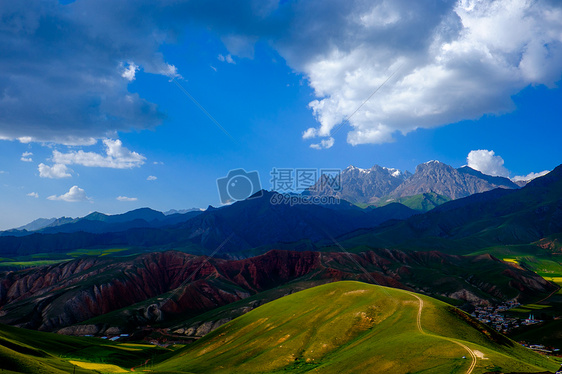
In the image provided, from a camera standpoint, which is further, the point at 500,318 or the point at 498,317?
the point at 498,317

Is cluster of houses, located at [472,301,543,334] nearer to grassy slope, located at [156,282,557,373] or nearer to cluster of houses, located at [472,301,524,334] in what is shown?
cluster of houses, located at [472,301,524,334]

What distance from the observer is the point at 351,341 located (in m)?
65.6

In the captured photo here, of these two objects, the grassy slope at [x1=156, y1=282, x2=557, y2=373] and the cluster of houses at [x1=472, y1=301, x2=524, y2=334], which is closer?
the grassy slope at [x1=156, y1=282, x2=557, y2=373]

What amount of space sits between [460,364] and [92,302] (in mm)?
199315

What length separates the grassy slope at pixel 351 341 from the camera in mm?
45688

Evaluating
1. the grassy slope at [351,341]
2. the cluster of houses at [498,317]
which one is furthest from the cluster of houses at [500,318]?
the grassy slope at [351,341]

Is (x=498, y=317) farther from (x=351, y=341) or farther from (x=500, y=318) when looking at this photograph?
(x=351, y=341)

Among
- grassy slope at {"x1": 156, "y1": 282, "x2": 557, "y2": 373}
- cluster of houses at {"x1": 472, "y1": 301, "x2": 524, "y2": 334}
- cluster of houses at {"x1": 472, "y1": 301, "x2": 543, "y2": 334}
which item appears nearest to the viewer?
grassy slope at {"x1": 156, "y1": 282, "x2": 557, "y2": 373}

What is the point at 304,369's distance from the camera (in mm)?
58125

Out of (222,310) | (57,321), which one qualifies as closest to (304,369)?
(222,310)

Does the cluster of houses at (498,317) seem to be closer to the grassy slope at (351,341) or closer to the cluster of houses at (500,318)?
the cluster of houses at (500,318)

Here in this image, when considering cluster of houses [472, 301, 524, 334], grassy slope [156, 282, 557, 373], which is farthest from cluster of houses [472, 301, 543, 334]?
grassy slope [156, 282, 557, 373]

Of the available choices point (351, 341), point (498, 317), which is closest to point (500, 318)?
point (498, 317)

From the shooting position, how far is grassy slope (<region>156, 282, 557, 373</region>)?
150 feet
